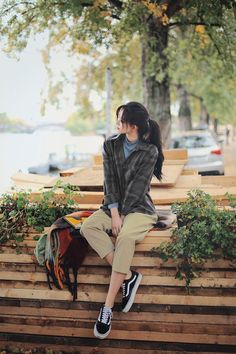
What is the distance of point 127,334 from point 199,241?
1.05 m

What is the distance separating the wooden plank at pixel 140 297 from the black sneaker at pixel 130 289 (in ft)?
0.28

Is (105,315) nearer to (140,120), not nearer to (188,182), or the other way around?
(140,120)

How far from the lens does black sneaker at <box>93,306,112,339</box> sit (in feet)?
12.3

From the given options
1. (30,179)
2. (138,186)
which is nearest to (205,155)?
(30,179)

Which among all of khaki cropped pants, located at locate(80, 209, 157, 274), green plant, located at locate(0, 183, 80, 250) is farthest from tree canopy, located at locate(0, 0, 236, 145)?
khaki cropped pants, located at locate(80, 209, 157, 274)

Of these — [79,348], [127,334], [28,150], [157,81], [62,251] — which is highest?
[157,81]

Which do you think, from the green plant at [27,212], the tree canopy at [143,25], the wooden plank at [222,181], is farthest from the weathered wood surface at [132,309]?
the tree canopy at [143,25]

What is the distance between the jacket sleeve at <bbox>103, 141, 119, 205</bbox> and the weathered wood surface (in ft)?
1.54

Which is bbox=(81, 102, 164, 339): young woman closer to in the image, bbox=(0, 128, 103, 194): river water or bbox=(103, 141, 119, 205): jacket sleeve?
bbox=(103, 141, 119, 205): jacket sleeve

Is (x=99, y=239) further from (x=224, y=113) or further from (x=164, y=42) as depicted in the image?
(x=224, y=113)

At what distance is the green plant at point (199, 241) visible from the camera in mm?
3789

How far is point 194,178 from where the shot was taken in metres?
7.00

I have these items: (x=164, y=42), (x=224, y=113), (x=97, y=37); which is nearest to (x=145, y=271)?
(x=97, y=37)

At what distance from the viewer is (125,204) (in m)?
4.06
